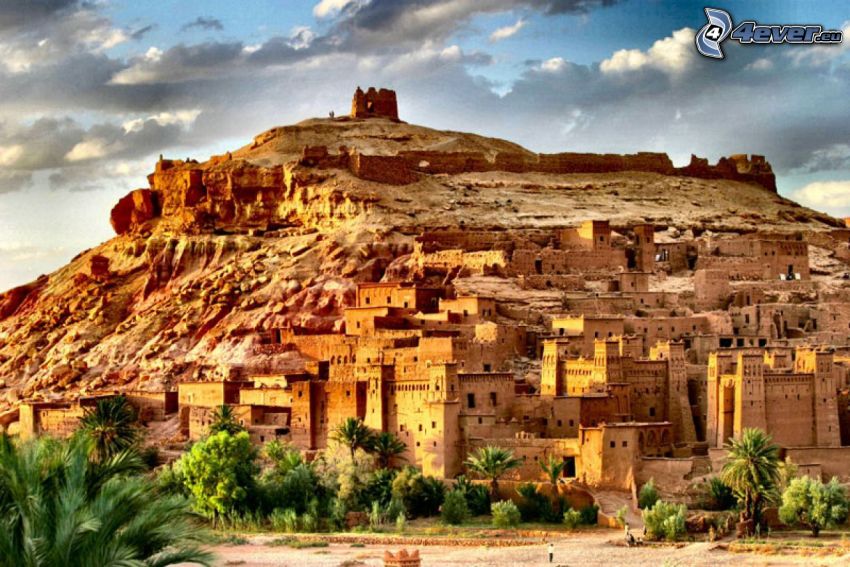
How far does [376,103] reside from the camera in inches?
3637

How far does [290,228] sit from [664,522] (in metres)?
33.4

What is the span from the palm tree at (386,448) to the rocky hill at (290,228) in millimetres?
9923

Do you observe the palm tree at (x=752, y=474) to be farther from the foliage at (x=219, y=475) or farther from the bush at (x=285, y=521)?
the foliage at (x=219, y=475)

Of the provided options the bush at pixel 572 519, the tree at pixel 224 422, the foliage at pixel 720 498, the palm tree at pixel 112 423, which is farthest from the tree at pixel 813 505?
the palm tree at pixel 112 423

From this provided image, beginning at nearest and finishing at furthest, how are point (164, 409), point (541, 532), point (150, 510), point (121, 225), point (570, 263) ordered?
point (150, 510) < point (541, 532) < point (164, 409) < point (570, 263) < point (121, 225)

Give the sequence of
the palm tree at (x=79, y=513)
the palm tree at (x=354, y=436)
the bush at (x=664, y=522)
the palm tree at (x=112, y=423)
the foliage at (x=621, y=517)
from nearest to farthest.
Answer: the palm tree at (x=79, y=513)
the bush at (x=664, y=522)
the foliage at (x=621, y=517)
the palm tree at (x=354, y=436)
the palm tree at (x=112, y=423)

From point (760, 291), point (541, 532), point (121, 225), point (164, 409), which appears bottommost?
point (541, 532)

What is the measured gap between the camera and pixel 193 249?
7144 centimetres

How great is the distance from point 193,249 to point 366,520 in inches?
1101

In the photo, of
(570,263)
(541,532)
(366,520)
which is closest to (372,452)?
(366,520)

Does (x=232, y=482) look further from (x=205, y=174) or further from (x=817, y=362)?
(x=205, y=174)

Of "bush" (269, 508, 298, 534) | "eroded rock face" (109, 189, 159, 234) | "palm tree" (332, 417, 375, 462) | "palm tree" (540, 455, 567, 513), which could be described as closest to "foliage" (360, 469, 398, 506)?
"palm tree" (332, 417, 375, 462)

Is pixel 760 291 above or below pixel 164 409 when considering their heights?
above

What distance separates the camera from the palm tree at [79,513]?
18.6 m
